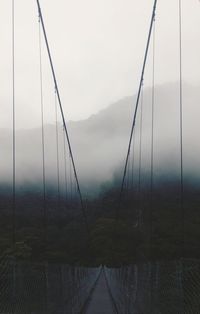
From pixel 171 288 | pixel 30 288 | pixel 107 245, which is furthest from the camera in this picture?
pixel 107 245

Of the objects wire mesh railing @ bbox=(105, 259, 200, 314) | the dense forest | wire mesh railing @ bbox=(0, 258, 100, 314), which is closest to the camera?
wire mesh railing @ bbox=(105, 259, 200, 314)

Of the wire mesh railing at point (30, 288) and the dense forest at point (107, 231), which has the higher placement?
the wire mesh railing at point (30, 288)

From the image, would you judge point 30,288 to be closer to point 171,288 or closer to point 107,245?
point 171,288

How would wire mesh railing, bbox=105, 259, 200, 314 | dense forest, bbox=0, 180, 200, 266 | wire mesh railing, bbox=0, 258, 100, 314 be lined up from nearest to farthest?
1. wire mesh railing, bbox=105, 259, 200, 314
2. wire mesh railing, bbox=0, 258, 100, 314
3. dense forest, bbox=0, 180, 200, 266

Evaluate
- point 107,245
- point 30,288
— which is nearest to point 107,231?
point 107,245

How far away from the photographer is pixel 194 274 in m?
5.44

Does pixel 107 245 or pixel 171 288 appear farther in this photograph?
pixel 107 245

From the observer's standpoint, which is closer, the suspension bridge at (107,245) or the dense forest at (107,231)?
the suspension bridge at (107,245)

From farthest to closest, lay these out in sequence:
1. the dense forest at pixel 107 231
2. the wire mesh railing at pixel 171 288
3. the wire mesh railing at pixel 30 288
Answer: the dense forest at pixel 107 231
the wire mesh railing at pixel 30 288
the wire mesh railing at pixel 171 288

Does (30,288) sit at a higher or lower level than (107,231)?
higher

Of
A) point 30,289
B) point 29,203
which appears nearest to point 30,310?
point 30,289

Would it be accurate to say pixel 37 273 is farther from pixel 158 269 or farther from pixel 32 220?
pixel 32 220

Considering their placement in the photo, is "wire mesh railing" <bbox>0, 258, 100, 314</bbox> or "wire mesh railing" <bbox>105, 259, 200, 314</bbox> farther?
"wire mesh railing" <bbox>0, 258, 100, 314</bbox>

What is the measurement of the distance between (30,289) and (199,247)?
1313 centimetres
